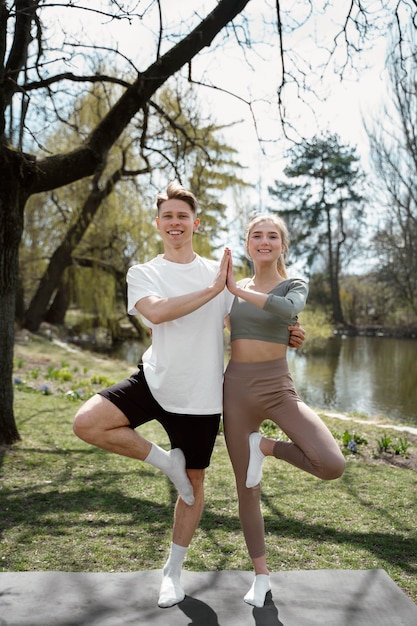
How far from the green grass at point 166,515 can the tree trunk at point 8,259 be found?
1.24ft

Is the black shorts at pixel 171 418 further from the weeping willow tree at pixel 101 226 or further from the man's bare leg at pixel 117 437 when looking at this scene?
the weeping willow tree at pixel 101 226

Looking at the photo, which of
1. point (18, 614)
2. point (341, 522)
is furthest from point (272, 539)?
point (18, 614)

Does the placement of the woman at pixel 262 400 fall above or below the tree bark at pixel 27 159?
below

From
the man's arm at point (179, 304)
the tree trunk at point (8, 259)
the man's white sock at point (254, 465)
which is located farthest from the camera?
the tree trunk at point (8, 259)

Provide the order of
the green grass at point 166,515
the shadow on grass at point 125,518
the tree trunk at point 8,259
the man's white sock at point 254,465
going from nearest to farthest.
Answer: the man's white sock at point 254,465 → the green grass at point 166,515 → the shadow on grass at point 125,518 → the tree trunk at point 8,259

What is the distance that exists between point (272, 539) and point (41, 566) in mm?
1288

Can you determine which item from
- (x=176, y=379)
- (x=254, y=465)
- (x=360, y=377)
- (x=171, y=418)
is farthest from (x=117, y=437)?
(x=360, y=377)

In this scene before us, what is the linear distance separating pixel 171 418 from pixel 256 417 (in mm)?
381

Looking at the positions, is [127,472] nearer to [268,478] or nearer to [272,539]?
[268,478]

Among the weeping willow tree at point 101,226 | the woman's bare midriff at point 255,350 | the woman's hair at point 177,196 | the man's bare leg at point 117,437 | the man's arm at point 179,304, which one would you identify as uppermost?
the weeping willow tree at point 101,226

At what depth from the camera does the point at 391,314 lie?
84.0 feet

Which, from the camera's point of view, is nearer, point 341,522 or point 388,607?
point 388,607

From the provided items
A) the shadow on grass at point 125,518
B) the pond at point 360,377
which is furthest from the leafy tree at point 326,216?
the shadow on grass at point 125,518

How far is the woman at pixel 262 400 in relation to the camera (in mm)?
2422
